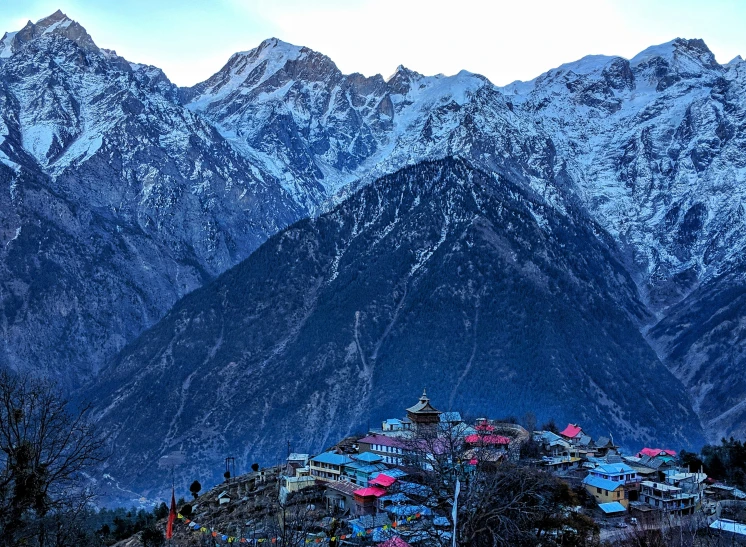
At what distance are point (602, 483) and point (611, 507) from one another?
123 inches

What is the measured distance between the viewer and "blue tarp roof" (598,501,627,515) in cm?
6147

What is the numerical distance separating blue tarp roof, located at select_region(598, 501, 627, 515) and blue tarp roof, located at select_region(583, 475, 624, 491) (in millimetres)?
1504

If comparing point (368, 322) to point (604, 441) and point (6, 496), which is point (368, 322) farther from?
point (6, 496)

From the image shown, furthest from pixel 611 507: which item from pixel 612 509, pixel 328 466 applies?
pixel 328 466

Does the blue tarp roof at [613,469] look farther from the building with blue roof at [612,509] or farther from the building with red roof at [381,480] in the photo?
the building with red roof at [381,480]

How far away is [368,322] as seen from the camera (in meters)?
198

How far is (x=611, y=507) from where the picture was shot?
6184cm

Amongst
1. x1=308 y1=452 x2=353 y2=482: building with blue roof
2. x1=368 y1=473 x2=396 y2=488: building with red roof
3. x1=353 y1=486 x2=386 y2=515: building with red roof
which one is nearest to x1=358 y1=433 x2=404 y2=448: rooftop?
x1=308 y1=452 x2=353 y2=482: building with blue roof

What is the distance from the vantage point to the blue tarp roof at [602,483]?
210 feet

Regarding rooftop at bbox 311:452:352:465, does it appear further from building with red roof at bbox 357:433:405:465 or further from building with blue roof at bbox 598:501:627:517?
building with blue roof at bbox 598:501:627:517

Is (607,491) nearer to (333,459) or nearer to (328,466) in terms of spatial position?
(333,459)

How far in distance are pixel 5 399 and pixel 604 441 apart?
8230 cm

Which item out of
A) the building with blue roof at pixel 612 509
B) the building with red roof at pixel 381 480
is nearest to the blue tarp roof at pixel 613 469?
the building with blue roof at pixel 612 509

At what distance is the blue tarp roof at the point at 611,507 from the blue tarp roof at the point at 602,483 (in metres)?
1.50
